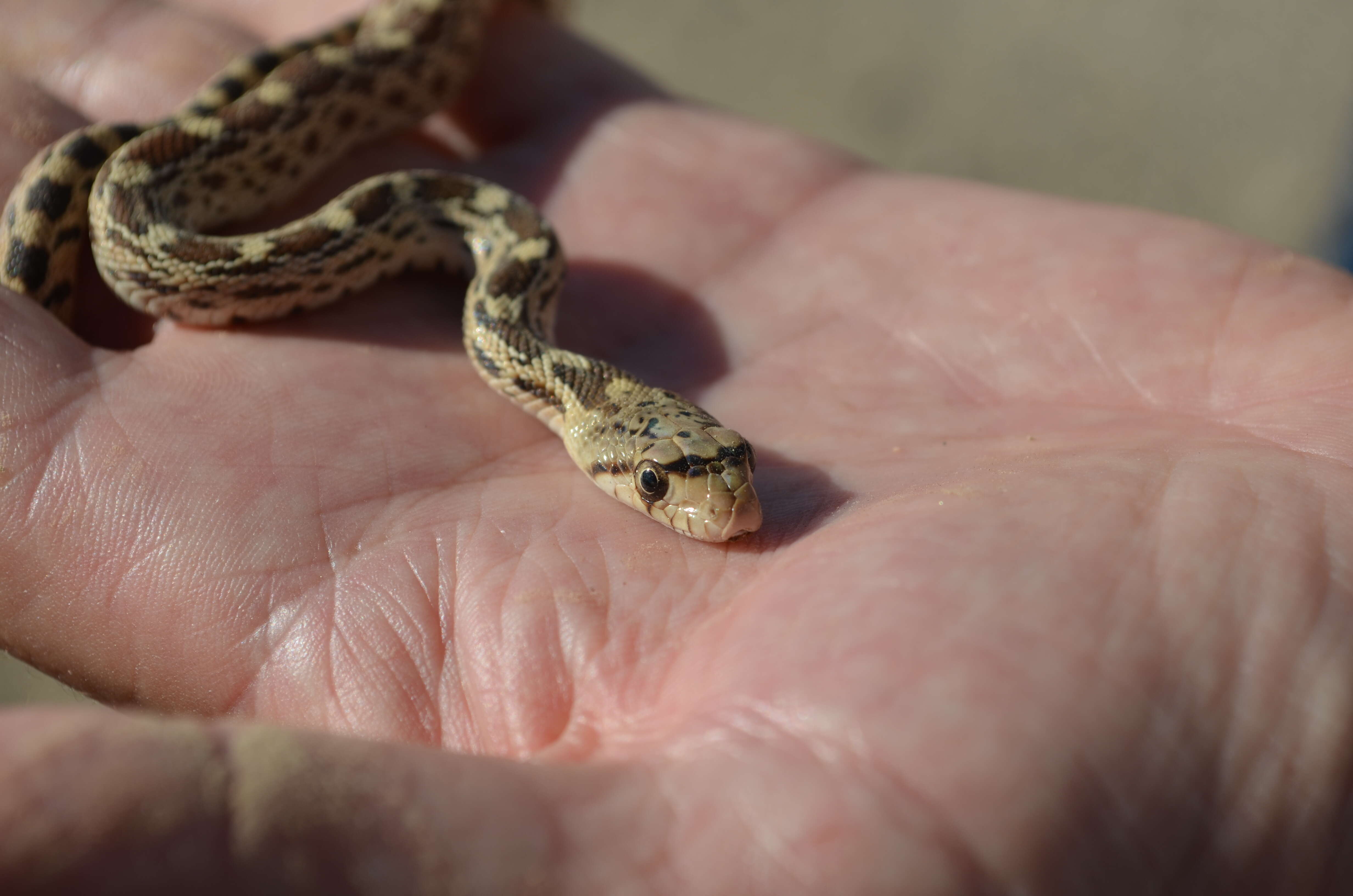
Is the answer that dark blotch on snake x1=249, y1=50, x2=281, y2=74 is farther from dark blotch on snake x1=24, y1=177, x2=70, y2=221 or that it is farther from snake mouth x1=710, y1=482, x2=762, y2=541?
snake mouth x1=710, y1=482, x2=762, y2=541

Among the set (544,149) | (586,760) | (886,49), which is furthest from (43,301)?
(886,49)

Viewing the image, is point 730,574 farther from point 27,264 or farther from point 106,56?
point 106,56

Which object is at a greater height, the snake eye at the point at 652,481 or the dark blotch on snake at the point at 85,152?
the dark blotch on snake at the point at 85,152

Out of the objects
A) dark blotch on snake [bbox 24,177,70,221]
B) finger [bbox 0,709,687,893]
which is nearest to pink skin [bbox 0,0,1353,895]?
finger [bbox 0,709,687,893]

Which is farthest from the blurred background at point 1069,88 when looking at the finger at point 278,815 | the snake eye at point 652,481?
the finger at point 278,815

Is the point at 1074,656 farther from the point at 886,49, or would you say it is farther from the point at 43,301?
the point at 886,49

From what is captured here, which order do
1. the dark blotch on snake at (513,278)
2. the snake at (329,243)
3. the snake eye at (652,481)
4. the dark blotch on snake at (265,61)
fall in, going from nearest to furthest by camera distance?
the snake eye at (652,481) < the snake at (329,243) < the dark blotch on snake at (513,278) < the dark blotch on snake at (265,61)

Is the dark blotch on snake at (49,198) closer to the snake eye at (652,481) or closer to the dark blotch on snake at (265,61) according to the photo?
the dark blotch on snake at (265,61)

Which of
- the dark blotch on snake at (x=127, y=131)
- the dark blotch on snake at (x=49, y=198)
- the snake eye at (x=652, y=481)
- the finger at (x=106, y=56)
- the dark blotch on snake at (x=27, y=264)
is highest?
the finger at (x=106, y=56)
